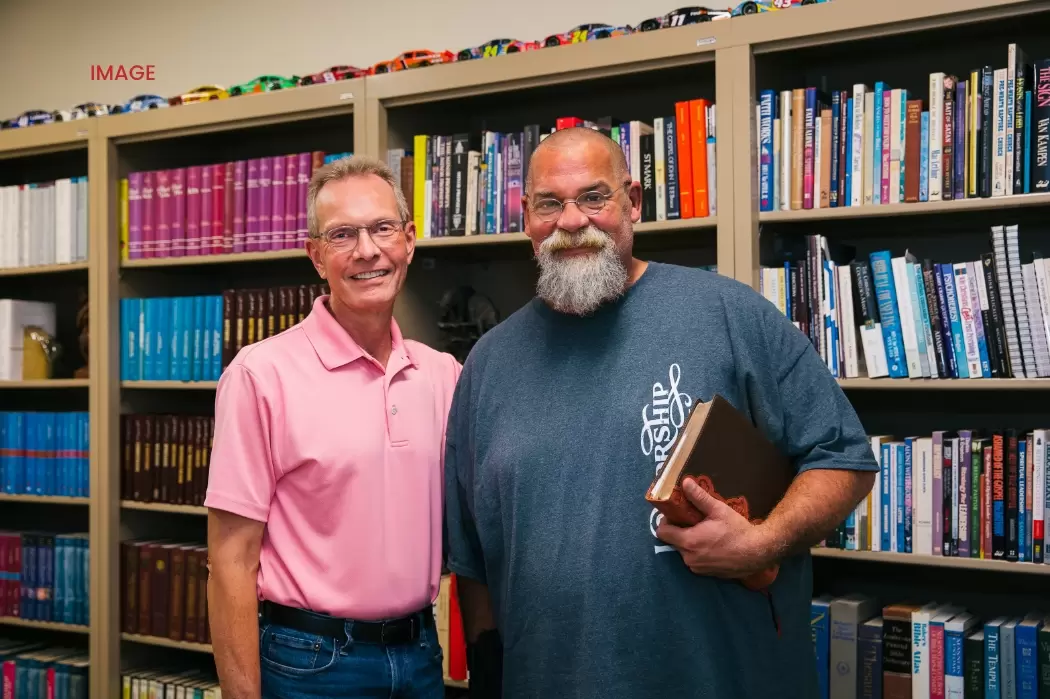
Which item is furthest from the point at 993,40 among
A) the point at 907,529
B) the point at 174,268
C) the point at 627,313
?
the point at 174,268

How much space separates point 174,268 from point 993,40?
97.2 inches

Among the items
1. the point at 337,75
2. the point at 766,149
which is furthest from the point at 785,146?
the point at 337,75

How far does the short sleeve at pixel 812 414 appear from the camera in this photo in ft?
4.96

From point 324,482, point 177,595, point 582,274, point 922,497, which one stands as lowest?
point 177,595

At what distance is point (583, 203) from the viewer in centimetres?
165

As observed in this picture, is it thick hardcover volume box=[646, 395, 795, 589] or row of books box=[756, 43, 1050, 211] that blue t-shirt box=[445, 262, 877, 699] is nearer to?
thick hardcover volume box=[646, 395, 795, 589]

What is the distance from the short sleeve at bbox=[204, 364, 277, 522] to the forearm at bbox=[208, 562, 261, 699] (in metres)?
0.11

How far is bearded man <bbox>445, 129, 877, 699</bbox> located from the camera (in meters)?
1.48

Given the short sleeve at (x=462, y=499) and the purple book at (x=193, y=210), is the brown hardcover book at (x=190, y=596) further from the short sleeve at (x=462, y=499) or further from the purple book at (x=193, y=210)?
the short sleeve at (x=462, y=499)

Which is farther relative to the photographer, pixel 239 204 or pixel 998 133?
pixel 239 204

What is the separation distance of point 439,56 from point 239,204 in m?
0.78

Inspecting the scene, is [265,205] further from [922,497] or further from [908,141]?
[922,497]

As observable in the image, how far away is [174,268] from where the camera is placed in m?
3.29

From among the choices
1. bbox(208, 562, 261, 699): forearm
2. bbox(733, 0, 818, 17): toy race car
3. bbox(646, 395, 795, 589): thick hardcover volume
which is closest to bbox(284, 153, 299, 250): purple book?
bbox(733, 0, 818, 17): toy race car
